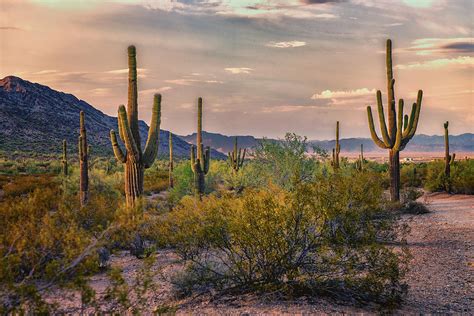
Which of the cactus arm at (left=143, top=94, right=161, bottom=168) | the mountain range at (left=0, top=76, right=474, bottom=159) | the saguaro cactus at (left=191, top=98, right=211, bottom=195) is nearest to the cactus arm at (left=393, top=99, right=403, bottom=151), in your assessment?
the saguaro cactus at (left=191, top=98, right=211, bottom=195)

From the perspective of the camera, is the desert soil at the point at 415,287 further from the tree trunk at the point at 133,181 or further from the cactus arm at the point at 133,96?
the cactus arm at the point at 133,96

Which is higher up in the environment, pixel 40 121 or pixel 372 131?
pixel 40 121

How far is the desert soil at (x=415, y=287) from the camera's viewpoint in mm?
7992

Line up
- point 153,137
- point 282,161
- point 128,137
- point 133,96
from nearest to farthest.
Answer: point 128,137 < point 133,96 < point 153,137 < point 282,161

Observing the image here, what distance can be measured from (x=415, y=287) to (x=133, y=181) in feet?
28.2

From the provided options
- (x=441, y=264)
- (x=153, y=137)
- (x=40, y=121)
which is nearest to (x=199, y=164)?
(x=153, y=137)

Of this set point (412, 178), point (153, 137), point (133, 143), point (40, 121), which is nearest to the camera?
point (133, 143)

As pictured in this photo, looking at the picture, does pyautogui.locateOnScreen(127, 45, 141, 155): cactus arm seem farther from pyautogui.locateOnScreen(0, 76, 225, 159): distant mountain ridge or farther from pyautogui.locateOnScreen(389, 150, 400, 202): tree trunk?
pyautogui.locateOnScreen(0, 76, 225, 159): distant mountain ridge

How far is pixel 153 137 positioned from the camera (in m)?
16.6

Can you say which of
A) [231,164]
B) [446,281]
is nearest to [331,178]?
[446,281]

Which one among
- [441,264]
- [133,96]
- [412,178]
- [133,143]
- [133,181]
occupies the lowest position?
[441,264]

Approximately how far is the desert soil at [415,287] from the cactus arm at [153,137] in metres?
2.90

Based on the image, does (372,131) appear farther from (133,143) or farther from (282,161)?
(133,143)

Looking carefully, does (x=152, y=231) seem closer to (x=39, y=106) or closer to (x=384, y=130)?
(x=384, y=130)
